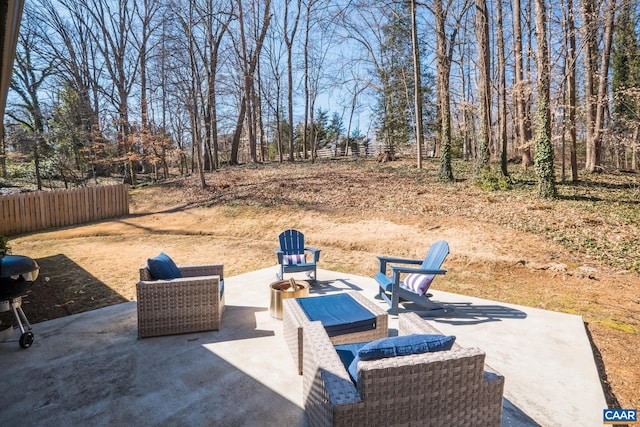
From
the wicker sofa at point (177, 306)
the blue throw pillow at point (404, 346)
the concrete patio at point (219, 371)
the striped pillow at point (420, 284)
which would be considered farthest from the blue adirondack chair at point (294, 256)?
the blue throw pillow at point (404, 346)

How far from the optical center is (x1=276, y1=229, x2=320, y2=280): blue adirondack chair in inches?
198

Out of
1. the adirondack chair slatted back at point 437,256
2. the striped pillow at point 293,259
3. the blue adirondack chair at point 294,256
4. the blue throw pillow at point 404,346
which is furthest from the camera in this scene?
the striped pillow at point 293,259

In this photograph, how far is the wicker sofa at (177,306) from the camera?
3.42 metres

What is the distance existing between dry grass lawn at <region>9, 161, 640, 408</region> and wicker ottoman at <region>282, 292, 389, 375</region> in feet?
6.03

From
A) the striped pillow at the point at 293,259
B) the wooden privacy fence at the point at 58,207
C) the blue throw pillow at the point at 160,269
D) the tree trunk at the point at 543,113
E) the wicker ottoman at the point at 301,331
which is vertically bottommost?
the wicker ottoman at the point at 301,331

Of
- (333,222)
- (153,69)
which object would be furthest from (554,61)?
(153,69)

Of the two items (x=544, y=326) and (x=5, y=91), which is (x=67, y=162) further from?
(x=544, y=326)

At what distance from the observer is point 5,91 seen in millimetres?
2402

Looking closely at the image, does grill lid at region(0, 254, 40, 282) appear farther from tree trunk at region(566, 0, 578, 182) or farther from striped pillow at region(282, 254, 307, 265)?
tree trunk at region(566, 0, 578, 182)

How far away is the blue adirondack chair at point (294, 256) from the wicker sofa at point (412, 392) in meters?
2.93

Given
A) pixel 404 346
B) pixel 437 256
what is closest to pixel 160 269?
pixel 404 346

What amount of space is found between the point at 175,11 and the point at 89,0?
28.4ft

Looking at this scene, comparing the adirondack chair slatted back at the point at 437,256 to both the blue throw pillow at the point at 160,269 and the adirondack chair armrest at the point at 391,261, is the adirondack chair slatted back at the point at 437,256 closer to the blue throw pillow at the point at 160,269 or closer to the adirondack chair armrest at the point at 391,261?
the adirondack chair armrest at the point at 391,261

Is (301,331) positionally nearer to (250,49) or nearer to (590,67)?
(590,67)
